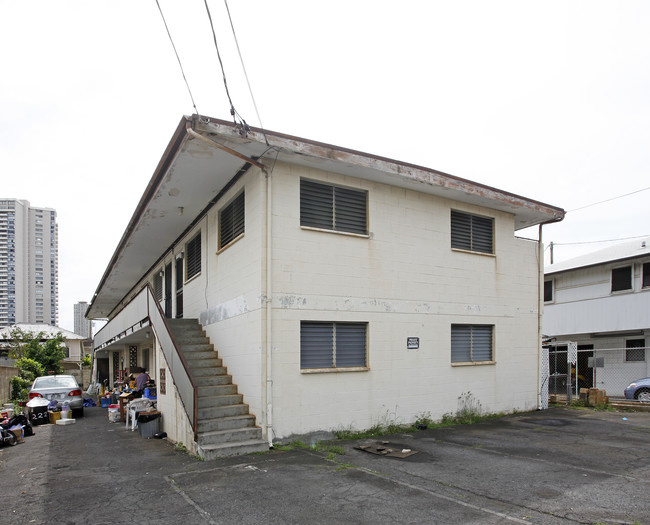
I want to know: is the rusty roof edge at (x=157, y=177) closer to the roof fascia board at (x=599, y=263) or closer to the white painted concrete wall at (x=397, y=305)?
the white painted concrete wall at (x=397, y=305)

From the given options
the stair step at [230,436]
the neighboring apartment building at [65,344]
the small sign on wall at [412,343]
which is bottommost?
the neighboring apartment building at [65,344]

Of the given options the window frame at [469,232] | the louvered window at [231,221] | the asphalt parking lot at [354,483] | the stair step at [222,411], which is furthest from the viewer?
the window frame at [469,232]

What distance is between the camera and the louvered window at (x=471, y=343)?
11844 mm

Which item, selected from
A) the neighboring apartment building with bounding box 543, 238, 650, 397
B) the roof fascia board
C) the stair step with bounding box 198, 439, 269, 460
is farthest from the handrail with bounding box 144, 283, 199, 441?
the roof fascia board

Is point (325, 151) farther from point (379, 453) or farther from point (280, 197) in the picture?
point (379, 453)

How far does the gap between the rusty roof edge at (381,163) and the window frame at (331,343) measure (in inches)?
126

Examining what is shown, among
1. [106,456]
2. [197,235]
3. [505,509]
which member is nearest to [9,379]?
[197,235]

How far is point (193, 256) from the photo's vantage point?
45.8 ft

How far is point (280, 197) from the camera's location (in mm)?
9367

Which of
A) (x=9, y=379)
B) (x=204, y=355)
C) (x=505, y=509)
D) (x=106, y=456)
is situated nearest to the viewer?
(x=505, y=509)

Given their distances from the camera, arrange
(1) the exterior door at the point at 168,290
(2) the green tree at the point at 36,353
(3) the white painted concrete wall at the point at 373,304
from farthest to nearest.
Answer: (2) the green tree at the point at 36,353, (1) the exterior door at the point at 168,290, (3) the white painted concrete wall at the point at 373,304

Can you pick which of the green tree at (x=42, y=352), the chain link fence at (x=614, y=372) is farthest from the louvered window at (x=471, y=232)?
the green tree at (x=42, y=352)

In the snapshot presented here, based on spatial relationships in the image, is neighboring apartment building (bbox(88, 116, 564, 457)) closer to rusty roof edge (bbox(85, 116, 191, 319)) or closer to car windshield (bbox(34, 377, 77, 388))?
rusty roof edge (bbox(85, 116, 191, 319))

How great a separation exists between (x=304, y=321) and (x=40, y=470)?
4951mm
